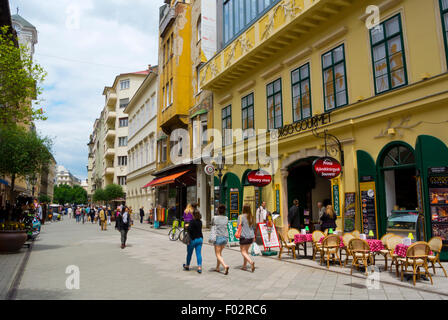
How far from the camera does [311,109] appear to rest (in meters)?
14.2

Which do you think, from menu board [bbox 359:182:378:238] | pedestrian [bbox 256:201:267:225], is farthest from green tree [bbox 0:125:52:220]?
menu board [bbox 359:182:378:238]

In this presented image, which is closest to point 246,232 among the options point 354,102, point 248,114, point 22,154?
point 354,102

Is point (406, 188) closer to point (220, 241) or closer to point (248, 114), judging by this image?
point (220, 241)

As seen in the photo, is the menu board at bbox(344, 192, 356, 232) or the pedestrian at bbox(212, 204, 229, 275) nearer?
the pedestrian at bbox(212, 204, 229, 275)

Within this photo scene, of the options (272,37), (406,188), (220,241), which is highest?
(272,37)

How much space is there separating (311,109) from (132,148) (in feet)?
121

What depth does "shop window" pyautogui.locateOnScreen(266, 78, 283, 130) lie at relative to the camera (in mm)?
16188

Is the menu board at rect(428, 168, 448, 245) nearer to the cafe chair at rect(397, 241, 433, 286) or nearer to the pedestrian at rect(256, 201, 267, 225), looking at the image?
the cafe chair at rect(397, 241, 433, 286)

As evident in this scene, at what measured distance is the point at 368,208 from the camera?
1136 cm

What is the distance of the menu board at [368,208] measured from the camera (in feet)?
36.6

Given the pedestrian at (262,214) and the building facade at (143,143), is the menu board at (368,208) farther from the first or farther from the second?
the building facade at (143,143)

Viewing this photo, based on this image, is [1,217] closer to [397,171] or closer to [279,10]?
[279,10]

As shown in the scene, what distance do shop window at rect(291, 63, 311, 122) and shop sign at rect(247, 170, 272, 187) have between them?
279 centimetres

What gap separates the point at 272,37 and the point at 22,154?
13.2 m
